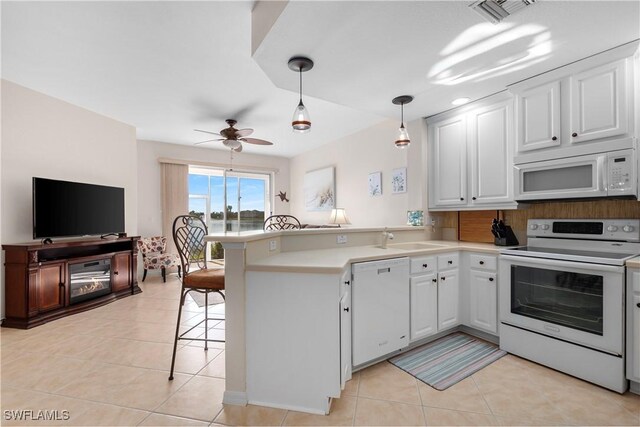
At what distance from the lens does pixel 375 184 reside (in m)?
4.85

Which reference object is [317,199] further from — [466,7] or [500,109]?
[466,7]

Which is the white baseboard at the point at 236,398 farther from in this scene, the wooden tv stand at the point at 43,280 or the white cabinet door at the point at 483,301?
the wooden tv stand at the point at 43,280

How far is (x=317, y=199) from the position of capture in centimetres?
627

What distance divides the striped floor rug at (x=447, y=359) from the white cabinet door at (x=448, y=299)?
179 millimetres

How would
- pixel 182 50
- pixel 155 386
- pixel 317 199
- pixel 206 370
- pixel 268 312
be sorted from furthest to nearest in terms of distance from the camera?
pixel 317 199 < pixel 182 50 < pixel 206 370 < pixel 155 386 < pixel 268 312

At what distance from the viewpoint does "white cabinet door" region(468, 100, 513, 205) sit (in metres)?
2.75

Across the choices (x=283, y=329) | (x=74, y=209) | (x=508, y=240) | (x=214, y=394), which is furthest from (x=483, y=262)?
(x=74, y=209)

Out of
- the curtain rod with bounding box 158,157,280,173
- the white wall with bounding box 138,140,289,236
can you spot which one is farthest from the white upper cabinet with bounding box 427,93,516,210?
the white wall with bounding box 138,140,289,236

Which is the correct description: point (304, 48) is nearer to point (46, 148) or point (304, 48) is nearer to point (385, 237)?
point (385, 237)

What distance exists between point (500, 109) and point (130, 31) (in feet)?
11.3

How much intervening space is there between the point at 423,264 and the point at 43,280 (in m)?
4.14

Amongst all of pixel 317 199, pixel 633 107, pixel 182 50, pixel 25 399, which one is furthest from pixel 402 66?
pixel 317 199

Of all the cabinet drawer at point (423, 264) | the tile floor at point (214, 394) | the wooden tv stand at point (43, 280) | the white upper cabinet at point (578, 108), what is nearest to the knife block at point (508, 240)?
the white upper cabinet at point (578, 108)

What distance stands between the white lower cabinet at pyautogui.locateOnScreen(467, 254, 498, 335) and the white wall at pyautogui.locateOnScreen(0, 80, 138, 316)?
504cm
